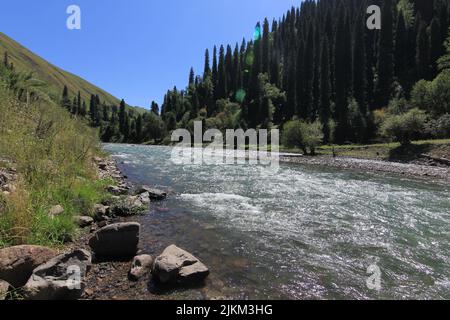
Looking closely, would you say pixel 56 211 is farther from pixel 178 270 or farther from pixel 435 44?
pixel 435 44

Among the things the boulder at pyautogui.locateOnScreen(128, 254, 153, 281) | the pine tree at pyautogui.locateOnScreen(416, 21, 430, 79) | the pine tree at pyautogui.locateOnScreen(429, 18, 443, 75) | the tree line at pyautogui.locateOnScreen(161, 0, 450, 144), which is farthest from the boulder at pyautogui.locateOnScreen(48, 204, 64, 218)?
the pine tree at pyautogui.locateOnScreen(429, 18, 443, 75)

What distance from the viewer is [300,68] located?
108312mm

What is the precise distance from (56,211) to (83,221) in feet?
4.87

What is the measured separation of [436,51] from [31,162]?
110m

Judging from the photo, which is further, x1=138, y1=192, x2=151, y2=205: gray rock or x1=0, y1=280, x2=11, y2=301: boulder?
x1=138, y1=192, x2=151, y2=205: gray rock

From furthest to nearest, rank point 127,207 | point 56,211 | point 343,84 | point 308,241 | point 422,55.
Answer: point 343,84
point 422,55
point 127,207
point 308,241
point 56,211

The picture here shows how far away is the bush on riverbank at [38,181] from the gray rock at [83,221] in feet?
0.81

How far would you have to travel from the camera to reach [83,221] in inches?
403

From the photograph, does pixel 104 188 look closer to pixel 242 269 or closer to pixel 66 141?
pixel 66 141

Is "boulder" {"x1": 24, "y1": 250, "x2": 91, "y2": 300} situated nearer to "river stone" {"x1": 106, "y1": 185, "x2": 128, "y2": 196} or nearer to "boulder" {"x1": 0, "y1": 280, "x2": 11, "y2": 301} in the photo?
"boulder" {"x1": 0, "y1": 280, "x2": 11, "y2": 301}

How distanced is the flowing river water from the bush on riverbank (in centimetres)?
262

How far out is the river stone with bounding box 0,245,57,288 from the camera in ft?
19.1

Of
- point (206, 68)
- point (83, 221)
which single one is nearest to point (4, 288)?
point (83, 221)
